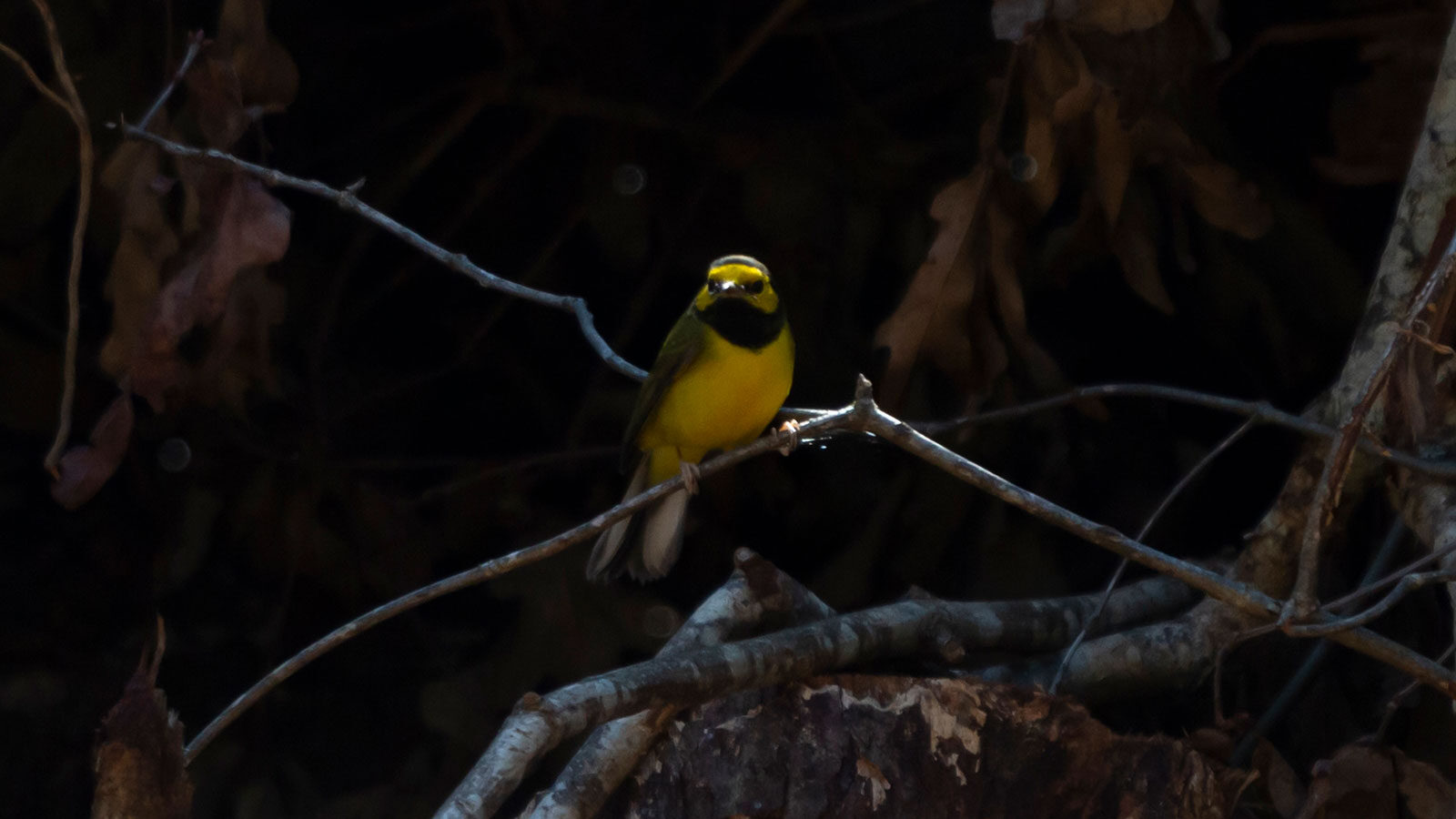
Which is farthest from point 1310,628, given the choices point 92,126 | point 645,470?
point 92,126

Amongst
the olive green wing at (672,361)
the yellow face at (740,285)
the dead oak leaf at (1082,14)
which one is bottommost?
the olive green wing at (672,361)

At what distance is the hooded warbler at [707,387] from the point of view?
300cm

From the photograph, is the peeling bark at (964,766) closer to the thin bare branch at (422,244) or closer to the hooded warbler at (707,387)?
the thin bare branch at (422,244)

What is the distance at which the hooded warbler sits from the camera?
300cm

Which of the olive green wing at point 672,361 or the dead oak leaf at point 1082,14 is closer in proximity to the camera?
the dead oak leaf at point 1082,14

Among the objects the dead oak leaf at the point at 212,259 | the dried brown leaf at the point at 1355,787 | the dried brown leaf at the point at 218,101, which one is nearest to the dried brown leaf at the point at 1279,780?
the dried brown leaf at the point at 1355,787

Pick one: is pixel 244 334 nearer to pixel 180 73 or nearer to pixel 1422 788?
pixel 180 73

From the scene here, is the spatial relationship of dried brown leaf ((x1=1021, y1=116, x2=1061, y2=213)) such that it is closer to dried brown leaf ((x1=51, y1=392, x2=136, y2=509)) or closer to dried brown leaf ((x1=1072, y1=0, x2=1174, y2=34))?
dried brown leaf ((x1=1072, y1=0, x2=1174, y2=34))

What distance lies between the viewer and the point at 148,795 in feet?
6.16

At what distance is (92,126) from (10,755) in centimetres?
165

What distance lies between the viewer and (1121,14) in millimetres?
2510

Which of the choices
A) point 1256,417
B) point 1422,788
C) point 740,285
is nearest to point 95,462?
point 740,285

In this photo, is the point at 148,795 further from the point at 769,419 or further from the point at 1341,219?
the point at 1341,219

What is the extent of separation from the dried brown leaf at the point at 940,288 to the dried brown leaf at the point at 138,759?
4.96ft
